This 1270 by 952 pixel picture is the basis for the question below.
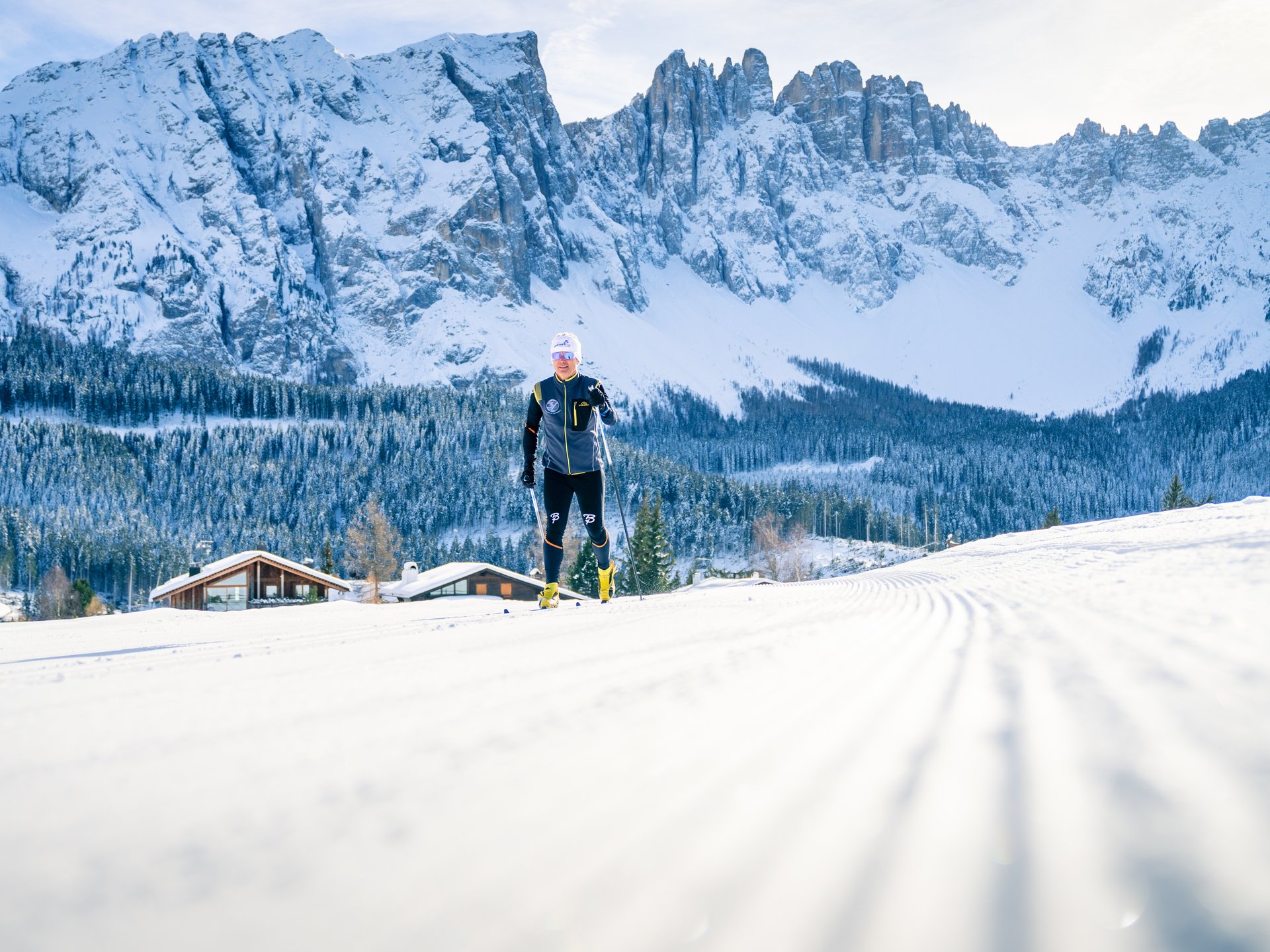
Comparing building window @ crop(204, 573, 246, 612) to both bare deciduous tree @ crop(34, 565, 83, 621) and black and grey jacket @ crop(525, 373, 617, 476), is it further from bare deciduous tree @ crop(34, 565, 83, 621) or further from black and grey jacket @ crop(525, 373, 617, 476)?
black and grey jacket @ crop(525, 373, 617, 476)

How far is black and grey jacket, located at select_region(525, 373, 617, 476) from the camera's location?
7457 millimetres

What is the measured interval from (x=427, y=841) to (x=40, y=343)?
176 meters

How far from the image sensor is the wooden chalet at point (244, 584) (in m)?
37.2

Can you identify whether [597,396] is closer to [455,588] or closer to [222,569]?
[455,588]

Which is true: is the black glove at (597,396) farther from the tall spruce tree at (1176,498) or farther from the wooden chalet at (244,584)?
the tall spruce tree at (1176,498)

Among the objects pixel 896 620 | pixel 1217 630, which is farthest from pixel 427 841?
pixel 896 620

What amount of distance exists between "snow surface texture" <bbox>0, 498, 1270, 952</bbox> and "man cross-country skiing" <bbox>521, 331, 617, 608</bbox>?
16.8ft

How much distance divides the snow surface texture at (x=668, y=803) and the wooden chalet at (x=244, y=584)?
3891cm

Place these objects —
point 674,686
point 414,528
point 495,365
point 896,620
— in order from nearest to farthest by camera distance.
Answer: point 674,686
point 896,620
point 414,528
point 495,365

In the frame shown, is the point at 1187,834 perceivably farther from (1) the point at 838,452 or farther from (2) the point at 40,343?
(1) the point at 838,452

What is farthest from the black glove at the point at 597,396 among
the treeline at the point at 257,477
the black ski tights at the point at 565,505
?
the treeline at the point at 257,477

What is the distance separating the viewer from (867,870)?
2.99 feet

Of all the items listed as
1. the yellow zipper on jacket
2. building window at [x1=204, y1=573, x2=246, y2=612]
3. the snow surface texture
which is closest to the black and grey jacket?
the yellow zipper on jacket

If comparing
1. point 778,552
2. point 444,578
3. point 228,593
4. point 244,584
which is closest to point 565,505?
point 444,578
